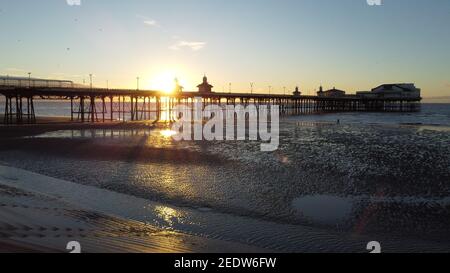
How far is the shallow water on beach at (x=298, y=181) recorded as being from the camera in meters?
8.60

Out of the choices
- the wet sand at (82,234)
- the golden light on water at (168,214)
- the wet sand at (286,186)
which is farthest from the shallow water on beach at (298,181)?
the wet sand at (82,234)

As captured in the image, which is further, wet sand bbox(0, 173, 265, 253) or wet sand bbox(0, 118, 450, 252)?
wet sand bbox(0, 118, 450, 252)

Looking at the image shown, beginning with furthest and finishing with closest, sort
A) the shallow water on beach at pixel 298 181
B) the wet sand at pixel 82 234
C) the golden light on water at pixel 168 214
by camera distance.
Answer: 1. the shallow water on beach at pixel 298 181
2. the golden light on water at pixel 168 214
3. the wet sand at pixel 82 234

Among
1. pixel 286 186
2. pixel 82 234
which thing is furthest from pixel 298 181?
pixel 82 234

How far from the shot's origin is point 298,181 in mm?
12219

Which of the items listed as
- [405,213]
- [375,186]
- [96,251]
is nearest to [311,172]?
[375,186]

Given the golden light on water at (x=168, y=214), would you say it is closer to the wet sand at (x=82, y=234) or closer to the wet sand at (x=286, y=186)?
the wet sand at (x=286, y=186)

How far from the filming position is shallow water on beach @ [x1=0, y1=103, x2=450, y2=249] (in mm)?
8602

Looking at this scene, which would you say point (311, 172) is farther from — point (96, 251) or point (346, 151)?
point (96, 251)

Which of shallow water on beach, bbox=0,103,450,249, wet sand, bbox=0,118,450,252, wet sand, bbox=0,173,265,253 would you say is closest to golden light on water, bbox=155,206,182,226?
wet sand, bbox=0,118,450,252

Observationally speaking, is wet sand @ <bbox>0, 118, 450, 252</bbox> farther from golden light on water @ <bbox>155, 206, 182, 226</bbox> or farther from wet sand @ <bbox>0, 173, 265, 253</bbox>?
wet sand @ <bbox>0, 173, 265, 253</bbox>

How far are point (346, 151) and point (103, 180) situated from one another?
12.1 metres

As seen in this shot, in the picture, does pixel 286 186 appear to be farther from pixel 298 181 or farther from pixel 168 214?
pixel 168 214
